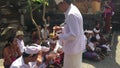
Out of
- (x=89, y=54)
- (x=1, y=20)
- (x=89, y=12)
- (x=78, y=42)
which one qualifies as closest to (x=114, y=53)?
(x=89, y=54)

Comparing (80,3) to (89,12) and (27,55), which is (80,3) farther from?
(27,55)

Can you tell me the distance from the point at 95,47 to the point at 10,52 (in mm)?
4751

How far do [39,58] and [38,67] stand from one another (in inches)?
7.7

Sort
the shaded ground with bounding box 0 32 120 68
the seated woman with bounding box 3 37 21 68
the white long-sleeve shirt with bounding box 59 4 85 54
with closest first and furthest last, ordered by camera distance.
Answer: the white long-sleeve shirt with bounding box 59 4 85 54 → the seated woman with bounding box 3 37 21 68 → the shaded ground with bounding box 0 32 120 68

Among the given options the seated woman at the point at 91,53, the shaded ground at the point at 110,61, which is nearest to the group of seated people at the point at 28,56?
the shaded ground at the point at 110,61

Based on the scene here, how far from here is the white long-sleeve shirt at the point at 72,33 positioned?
566cm

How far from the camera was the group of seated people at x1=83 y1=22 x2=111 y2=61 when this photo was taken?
10234 millimetres

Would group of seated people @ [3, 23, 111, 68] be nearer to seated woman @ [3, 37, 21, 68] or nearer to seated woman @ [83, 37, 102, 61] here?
seated woman @ [3, 37, 21, 68]

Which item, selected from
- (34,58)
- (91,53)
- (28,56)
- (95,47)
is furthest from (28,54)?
(95,47)

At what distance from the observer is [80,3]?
48.3 ft

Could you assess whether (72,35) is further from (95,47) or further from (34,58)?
(95,47)

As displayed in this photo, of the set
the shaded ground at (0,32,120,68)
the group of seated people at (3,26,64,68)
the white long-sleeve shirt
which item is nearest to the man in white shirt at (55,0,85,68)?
the white long-sleeve shirt

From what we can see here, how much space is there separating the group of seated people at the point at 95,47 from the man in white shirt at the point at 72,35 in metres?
4.20

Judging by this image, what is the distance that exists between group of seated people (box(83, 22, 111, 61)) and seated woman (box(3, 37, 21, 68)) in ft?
13.0
